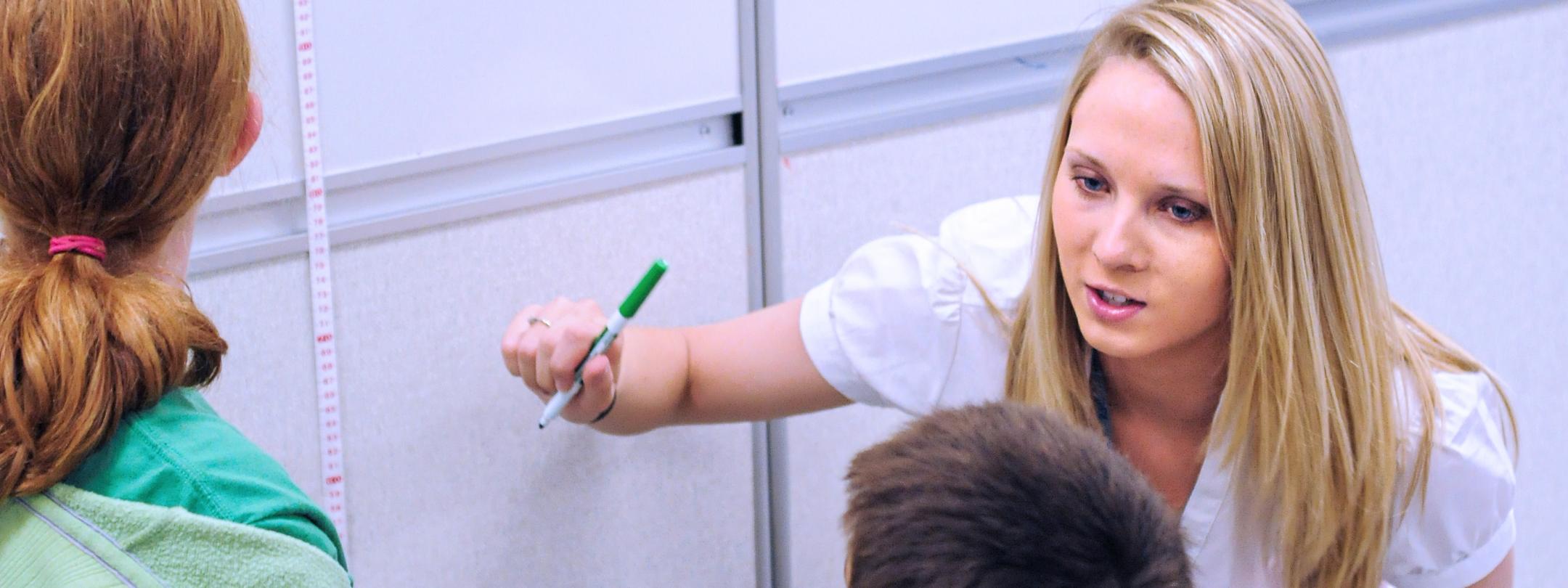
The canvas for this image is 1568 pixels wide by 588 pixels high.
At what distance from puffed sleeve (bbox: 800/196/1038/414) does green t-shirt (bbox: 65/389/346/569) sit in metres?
0.54

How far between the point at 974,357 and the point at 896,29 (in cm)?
32

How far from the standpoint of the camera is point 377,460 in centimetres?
110

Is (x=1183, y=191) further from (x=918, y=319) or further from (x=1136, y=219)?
(x=918, y=319)

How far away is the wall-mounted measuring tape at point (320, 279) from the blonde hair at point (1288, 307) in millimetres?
517

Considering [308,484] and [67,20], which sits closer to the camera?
[67,20]

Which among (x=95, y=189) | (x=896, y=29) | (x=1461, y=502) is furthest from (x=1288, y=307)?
(x=95, y=189)

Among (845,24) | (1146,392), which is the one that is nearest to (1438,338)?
(1146,392)

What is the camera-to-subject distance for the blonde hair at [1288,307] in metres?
0.94

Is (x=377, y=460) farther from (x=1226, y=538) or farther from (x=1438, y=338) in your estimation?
(x=1438, y=338)

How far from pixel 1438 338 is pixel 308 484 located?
866 mm

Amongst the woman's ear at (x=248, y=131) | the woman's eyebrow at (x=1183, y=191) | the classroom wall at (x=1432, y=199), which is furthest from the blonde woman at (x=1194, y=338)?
the woman's ear at (x=248, y=131)

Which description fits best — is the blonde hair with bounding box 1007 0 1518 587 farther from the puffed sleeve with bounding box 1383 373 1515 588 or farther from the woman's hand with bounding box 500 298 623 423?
the woman's hand with bounding box 500 298 623 423

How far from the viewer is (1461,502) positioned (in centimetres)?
105

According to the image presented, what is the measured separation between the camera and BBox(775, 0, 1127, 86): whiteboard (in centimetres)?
124
